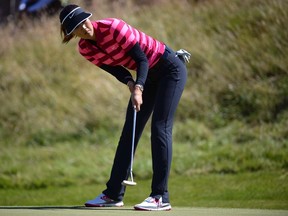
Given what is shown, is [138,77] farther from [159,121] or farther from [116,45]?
[159,121]

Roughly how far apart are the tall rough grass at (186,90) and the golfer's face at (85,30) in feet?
16.3

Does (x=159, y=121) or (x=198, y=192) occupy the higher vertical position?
(x=159, y=121)

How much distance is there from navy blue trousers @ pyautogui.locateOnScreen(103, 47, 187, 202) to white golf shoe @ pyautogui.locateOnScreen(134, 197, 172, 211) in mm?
47

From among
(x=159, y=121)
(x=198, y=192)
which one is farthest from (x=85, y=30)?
(x=198, y=192)

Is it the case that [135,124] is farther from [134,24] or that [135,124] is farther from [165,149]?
[134,24]

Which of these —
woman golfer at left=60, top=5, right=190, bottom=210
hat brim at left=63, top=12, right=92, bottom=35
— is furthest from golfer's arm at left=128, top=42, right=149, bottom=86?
hat brim at left=63, top=12, right=92, bottom=35

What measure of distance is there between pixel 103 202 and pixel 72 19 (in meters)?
1.35

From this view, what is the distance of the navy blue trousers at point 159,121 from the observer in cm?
543

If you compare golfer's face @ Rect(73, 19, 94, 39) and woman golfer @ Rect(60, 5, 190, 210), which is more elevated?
golfer's face @ Rect(73, 19, 94, 39)

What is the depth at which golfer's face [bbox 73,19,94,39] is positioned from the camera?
A: 5.17m

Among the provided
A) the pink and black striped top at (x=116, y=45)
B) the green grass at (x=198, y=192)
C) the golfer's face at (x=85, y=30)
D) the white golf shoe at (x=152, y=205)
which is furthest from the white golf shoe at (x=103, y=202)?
the green grass at (x=198, y=192)

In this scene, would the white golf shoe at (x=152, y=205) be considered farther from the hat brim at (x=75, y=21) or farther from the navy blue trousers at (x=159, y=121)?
the hat brim at (x=75, y=21)

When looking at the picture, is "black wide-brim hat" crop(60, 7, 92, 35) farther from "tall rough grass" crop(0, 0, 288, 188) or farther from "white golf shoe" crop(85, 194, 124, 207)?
"tall rough grass" crop(0, 0, 288, 188)

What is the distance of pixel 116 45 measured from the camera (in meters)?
5.27
